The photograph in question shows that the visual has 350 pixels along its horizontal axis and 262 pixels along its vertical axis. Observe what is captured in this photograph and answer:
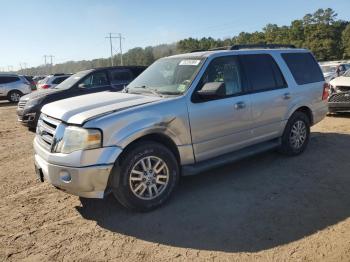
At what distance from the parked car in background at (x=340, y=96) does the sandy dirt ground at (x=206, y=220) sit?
4.92 meters

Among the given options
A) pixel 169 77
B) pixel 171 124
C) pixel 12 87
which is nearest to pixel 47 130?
pixel 171 124

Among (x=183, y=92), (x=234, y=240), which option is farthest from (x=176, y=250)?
(x=183, y=92)

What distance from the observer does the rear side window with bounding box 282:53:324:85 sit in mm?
6496

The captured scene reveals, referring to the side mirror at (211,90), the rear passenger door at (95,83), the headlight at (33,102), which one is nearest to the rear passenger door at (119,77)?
the rear passenger door at (95,83)

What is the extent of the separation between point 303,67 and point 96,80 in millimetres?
6417

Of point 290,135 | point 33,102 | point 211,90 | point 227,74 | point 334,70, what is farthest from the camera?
point 334,70

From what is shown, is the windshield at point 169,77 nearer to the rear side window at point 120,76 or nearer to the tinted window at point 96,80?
the tinted window at point 96,80

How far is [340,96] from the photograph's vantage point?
34.4 ft

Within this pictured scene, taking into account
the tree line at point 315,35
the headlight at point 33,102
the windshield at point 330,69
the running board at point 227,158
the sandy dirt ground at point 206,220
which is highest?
the tree line at point 315,35

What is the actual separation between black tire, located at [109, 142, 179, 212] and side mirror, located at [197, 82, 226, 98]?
890 millimetres

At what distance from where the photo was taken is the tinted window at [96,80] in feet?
36.2

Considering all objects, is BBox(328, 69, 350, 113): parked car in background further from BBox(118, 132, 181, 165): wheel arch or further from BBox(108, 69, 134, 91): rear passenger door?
BBox(118, 132, 181, 165): wheel arch

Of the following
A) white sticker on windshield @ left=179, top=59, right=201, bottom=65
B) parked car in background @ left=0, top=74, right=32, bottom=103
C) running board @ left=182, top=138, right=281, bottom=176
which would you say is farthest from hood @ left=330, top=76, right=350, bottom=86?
parked car in background @ left=0, top=74, right=32, bottom=103

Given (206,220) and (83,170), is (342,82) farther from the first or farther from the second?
(83,170)
